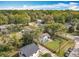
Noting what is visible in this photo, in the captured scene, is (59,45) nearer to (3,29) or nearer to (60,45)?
(60,45)

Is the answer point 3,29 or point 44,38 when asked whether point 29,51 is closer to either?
point 44,38

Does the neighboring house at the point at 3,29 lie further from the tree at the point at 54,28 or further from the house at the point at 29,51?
the tree at the point at 54,28

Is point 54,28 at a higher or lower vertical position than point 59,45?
higher

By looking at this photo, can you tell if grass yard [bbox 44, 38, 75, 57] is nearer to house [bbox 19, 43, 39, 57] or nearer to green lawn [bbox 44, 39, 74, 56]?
green lawn [bbox 44, 39, 74, 56]

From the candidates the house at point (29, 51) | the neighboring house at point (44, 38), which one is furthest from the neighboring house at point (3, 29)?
the neighboring house at point (44, 38)

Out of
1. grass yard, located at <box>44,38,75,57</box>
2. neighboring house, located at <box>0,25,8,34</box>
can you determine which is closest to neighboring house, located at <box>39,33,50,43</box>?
grass yard, located at <box>44,38,75,57</box>

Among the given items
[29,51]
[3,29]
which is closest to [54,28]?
[29,51]

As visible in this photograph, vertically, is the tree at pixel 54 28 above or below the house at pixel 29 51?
above

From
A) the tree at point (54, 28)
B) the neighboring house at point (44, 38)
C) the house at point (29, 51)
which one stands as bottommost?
the house at point (29, 51)
